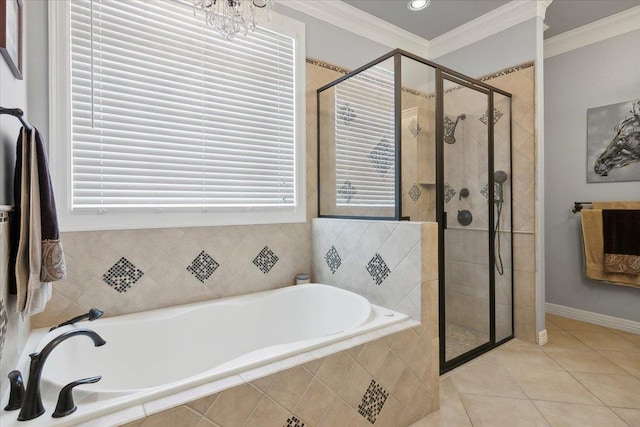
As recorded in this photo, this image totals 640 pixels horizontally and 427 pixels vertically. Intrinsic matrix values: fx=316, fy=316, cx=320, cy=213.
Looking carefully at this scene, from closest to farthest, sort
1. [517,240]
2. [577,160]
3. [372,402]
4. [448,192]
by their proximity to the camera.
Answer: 1. [372,402]
2. [448,192]
3. [517,240]
4. [577,160]

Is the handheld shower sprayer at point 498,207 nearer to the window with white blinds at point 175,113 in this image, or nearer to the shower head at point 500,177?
the shower head at point 500,177

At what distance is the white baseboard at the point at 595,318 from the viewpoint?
8.88 feet

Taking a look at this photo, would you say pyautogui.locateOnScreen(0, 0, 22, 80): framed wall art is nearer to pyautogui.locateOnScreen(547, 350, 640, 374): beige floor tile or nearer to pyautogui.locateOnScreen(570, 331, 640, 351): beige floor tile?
pyautogui.locateOnScreen(547, 350, 640, 374): beige floor tile

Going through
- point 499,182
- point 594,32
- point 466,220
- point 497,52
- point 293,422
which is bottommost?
point 293,422

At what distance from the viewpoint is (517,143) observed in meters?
2.64

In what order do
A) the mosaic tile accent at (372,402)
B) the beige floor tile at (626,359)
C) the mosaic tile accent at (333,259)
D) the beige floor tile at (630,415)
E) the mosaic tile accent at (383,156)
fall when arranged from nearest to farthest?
the mosaic tile accent at (372,402) < the beige floor tile at (630,415) < the mosaic tile accent at (383,156) < the beige floor tile at (626,359) < the mosaic tile accent at (333,259)

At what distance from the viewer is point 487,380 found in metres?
2.02

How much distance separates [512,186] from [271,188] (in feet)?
6.58

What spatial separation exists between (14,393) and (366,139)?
2.11 m

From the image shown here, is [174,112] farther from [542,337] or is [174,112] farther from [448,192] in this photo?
[542,337]

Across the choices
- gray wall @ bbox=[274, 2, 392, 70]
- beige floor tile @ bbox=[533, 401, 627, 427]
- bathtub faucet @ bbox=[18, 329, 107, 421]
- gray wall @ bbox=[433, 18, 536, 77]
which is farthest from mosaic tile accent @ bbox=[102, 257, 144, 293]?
gray wall @ bbox=[433, 18, 536, 77]

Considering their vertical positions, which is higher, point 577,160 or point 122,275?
point 577,160

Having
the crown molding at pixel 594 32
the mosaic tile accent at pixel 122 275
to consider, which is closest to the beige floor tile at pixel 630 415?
the mosaic tile accent at pixel 122 275

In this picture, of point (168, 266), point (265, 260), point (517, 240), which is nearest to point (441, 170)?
point (517, 240)
